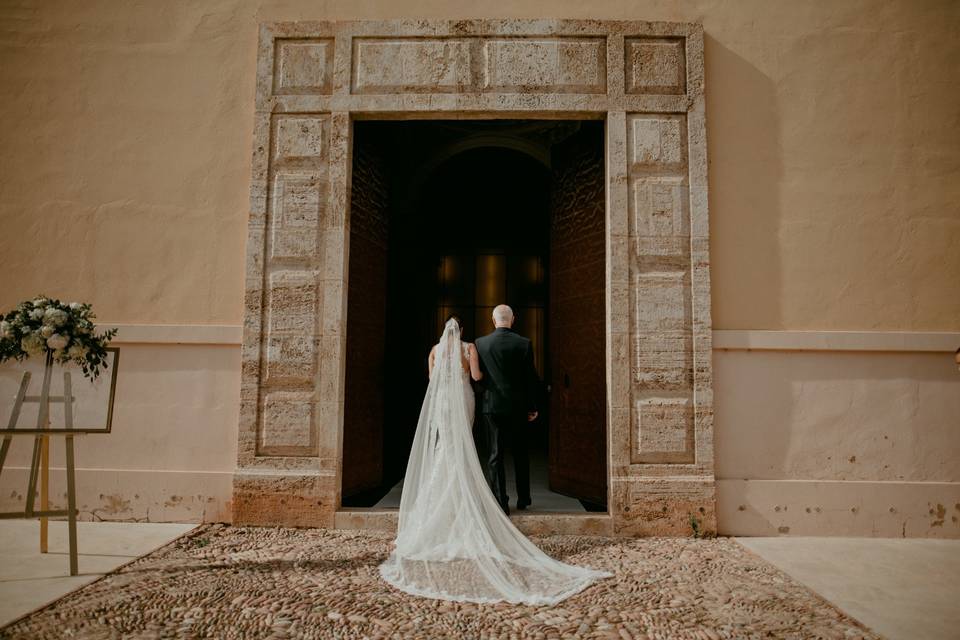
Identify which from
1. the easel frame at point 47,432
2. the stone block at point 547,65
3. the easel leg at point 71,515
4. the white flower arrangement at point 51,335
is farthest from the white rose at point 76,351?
the stone block at point 547,65

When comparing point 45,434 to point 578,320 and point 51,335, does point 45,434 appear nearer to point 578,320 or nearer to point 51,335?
point 51,335

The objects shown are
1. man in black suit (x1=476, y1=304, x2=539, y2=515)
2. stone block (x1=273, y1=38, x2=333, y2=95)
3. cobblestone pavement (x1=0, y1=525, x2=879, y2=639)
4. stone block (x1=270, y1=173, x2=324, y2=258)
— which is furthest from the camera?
stone block (x1=273, y1=38, x2=333, y2=95)

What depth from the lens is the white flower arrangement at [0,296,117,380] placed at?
3574 mm

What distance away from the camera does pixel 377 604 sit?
3.16 meters

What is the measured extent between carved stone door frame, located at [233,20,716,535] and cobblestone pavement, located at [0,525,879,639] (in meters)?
0.69

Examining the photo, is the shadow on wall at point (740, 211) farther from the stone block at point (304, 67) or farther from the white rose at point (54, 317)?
the white rose at point (54, 317)

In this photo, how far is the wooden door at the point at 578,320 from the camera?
523 centimetres

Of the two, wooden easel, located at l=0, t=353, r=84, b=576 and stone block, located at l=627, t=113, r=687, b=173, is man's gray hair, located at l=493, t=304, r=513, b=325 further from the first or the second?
wooden easel, located at l=0, t=353, r=84, b=576

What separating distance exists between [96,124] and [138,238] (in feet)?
3.66

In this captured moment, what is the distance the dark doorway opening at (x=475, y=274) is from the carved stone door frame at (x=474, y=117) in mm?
430

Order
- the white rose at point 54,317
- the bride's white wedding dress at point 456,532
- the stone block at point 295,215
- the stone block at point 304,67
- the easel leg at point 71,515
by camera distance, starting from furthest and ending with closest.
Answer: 1. the stone block at point 304,67
2. the stone block at point 295,215
3. the white rose at point 54,317
4. the easel leg at point 71,515
5. the bride's white wedding dress at point 456,532

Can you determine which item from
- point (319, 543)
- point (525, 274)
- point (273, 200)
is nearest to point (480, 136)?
point (525, 274)

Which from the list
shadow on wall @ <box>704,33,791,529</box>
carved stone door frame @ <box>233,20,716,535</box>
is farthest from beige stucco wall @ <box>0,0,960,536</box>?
carved stone door frame @ <box>233,20,716,535</box>

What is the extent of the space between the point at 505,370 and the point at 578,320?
3.86 ft
